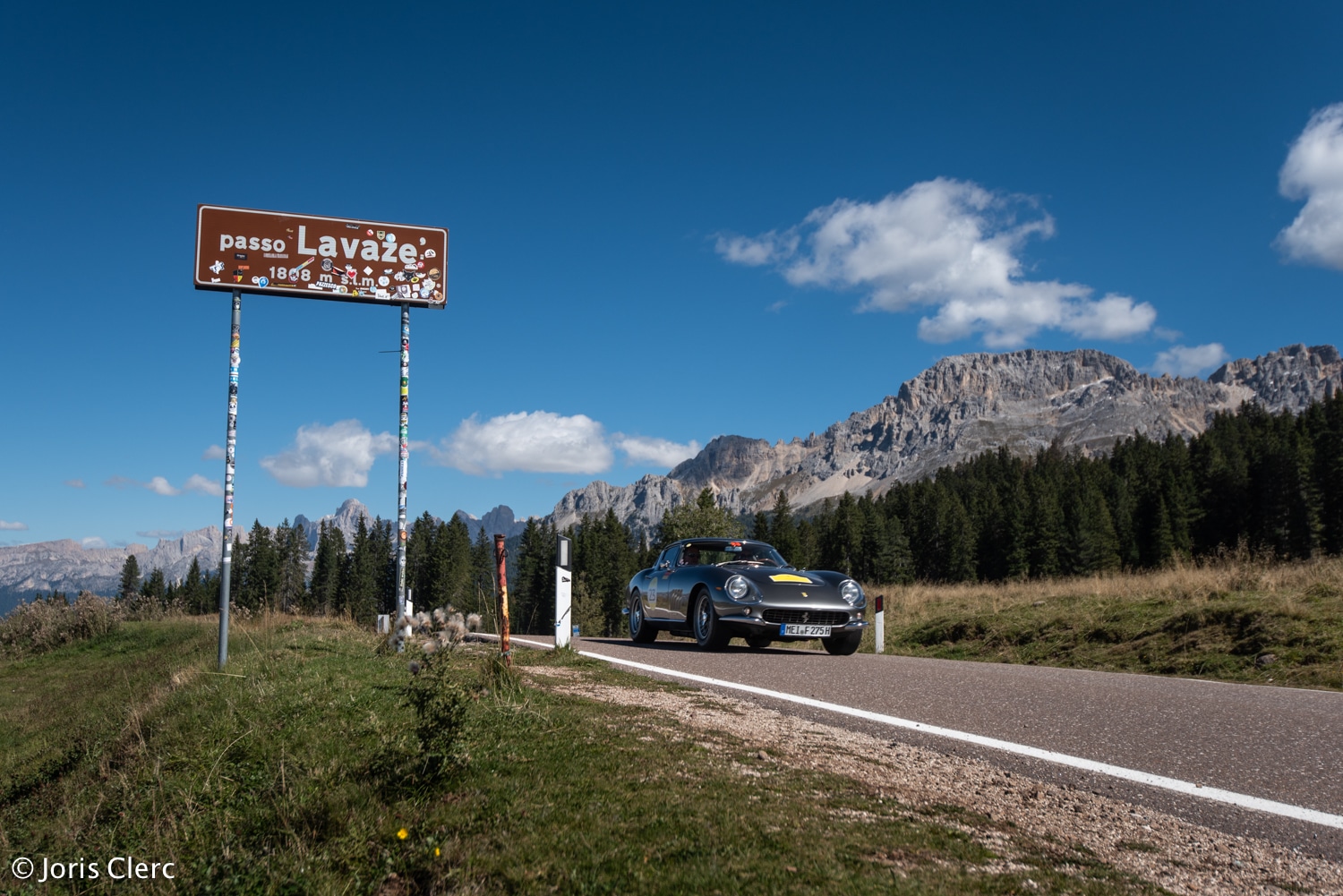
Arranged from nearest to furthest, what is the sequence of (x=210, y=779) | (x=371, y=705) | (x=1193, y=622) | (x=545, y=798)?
(x=545, y=798) < (x=210, y=779) < (x=371, y=705) < (x=1193, y=622)

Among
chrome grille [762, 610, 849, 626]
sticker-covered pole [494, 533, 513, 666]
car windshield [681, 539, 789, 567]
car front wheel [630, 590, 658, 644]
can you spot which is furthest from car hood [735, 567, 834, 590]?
sticker-covered pole [494, 533, 513, 666]

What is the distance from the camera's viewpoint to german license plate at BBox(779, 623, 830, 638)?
34.8ft

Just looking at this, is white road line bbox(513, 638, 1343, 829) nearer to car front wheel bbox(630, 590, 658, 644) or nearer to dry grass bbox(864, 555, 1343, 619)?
car front wheel bbox(630, 590, 658, 644)

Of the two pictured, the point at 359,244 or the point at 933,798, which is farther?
the point at 359,244

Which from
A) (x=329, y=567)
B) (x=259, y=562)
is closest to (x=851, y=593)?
(x=259, y=562)

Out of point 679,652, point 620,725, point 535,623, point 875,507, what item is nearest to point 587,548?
point 535,623

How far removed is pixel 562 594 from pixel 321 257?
545 cm

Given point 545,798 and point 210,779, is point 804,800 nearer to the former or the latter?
point 545,798

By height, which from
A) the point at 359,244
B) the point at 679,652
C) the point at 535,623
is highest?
the point at 359,244

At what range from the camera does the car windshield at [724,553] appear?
40.3ft

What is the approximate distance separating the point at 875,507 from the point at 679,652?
94.0m

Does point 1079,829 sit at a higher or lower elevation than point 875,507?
lower

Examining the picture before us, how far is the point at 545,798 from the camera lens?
3559 mm

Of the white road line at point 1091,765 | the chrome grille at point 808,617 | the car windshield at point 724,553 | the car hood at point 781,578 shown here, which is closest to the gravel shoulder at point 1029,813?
the white road line at point 1091,765
